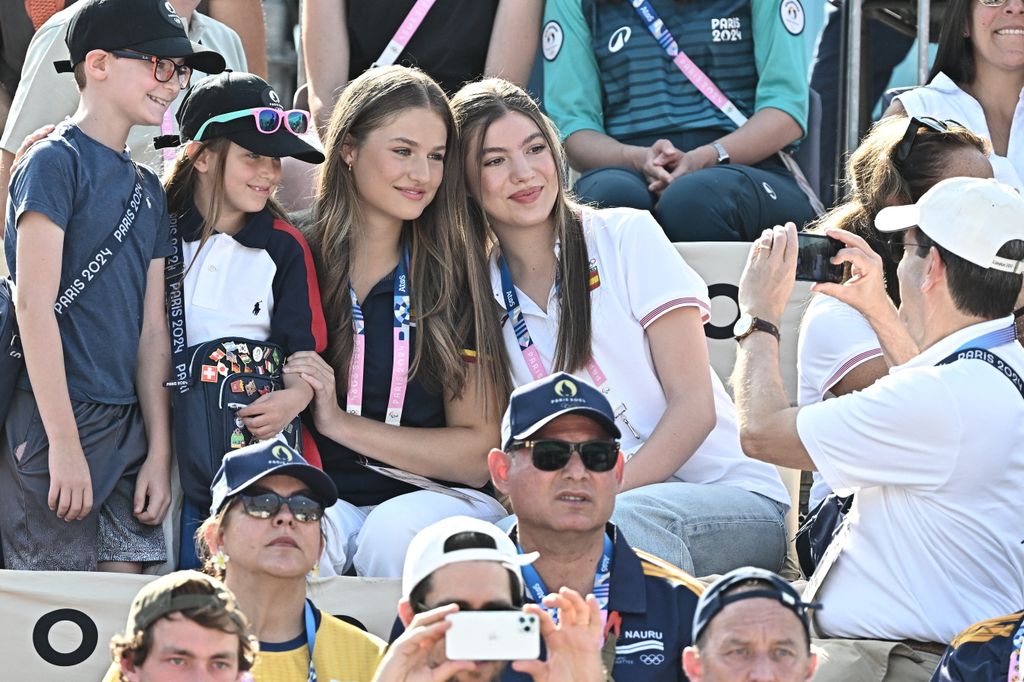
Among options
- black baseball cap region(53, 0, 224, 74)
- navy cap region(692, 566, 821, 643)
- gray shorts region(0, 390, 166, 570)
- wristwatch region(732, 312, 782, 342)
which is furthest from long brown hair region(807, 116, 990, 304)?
gray shorts region(0, 390, 166, 570)

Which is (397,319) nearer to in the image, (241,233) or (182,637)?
(241,233)

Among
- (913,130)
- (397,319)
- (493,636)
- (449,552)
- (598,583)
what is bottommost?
(598,583)

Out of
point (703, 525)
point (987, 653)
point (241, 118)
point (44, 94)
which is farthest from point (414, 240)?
point (987, 653)

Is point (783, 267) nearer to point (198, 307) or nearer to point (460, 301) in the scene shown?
point (460, 301)


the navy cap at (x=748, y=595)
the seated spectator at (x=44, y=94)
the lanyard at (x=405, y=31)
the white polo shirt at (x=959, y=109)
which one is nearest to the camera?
the navy cap at (x=748, y=595)

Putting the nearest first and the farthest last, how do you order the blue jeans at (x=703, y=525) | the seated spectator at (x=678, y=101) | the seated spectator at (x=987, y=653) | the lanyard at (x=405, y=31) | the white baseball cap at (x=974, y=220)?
the seated spectator at (x=987, y=653) < the white baseball cap at (x=974, y=220) < the blue jeans at (x=703, y=525) < the seated spectator at (x=678, y=101) < the lanyard at (x=405, y=31)

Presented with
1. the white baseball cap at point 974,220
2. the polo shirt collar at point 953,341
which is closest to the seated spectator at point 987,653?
the polo shirt collar at point 953,341

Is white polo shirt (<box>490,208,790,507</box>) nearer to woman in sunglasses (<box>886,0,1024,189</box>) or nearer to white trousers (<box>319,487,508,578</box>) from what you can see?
white trousers (<box>319,487,508,578</box>)

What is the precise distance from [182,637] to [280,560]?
0.59 m

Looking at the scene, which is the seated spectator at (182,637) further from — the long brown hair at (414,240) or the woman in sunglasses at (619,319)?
the long brown hair at (414,240)

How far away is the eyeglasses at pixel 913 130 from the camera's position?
4.59 metres

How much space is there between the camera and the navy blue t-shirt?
13.7ft

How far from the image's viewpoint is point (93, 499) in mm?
4172

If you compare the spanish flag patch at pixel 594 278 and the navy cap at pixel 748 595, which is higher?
the spanish flag patch at pixel 594 278
